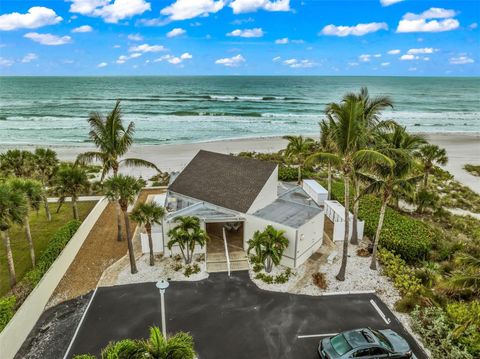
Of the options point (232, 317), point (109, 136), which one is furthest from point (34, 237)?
point (232, 317)

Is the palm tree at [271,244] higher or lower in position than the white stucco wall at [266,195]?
lower

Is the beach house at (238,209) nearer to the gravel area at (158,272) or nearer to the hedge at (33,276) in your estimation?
the gravel area at (158,272)

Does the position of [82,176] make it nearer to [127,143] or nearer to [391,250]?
[127,143]

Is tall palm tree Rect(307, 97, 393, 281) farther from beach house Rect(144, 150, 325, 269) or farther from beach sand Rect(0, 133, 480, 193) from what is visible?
beach sand Rect(0, 133, 480, 193)

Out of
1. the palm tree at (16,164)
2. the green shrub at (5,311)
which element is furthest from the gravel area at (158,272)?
the palm tree at (16,164)

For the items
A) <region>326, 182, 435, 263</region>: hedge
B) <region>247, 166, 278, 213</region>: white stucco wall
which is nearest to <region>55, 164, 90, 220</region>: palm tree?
<region>247, 166, 278, 213</region>: white stucco wall

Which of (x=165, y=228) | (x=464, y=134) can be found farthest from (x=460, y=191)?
(x=464, y=134)

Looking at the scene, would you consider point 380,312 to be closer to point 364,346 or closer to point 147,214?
point 364,346
